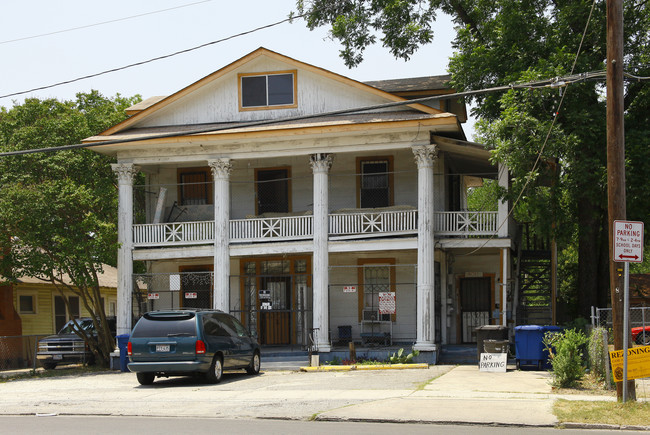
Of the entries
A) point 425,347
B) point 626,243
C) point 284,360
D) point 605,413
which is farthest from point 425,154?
point 605,413

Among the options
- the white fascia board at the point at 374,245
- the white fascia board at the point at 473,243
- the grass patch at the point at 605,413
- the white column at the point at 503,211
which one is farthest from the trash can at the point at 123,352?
the grass patch at the point at 605,413

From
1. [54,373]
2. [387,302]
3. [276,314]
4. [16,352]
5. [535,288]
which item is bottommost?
[54,373]

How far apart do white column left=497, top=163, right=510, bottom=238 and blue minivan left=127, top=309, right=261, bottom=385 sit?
372 inches

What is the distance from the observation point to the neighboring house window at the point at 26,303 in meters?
31.9

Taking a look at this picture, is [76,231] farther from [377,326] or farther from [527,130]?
[527,130]

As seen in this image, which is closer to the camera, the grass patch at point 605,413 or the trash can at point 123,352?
the grass patch at point 605,413

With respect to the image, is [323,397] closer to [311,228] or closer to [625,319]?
[625,319]

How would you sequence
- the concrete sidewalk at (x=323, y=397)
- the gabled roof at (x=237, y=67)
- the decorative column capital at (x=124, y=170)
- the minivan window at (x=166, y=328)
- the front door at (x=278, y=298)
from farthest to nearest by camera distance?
1. the front door at (x=278, y=298)
2. the decorative column capital at (x=124, y=170)
3. the gabled roof at (x=237, y=67)
4. the minivan window at (x=166, y=328)
5. the concrete sidewalk at (x=323, y=397)

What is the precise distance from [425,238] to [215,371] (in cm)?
812

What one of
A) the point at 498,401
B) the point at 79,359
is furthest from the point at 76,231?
the point at 498,401

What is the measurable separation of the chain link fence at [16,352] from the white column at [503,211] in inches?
583

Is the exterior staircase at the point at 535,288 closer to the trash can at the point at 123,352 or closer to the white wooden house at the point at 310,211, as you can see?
the white wooden house at the point at 310,211

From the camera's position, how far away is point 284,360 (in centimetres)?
2302

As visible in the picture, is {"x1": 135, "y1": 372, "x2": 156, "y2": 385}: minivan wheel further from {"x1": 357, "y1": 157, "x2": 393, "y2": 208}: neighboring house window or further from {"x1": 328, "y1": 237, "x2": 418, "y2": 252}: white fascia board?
{"x1": 357, "y1": 157, "x2": 393, "y2": 208}: neighboring house window
